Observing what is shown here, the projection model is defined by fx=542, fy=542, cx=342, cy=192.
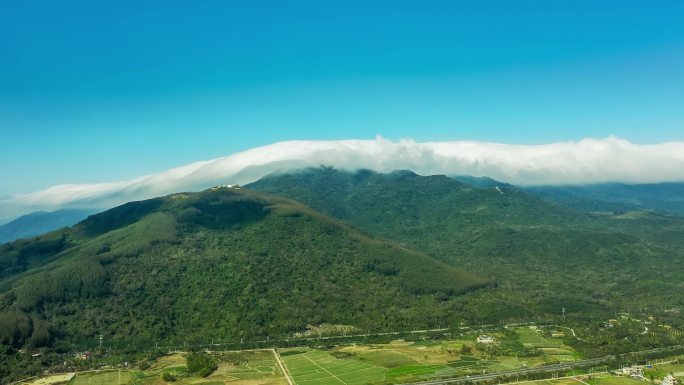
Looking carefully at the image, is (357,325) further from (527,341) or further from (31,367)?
(31,367)

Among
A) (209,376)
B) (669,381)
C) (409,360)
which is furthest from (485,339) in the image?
(209,376)

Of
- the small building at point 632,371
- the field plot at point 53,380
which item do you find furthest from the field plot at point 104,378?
the small building at point 632,371

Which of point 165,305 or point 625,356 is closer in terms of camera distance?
point 625,356

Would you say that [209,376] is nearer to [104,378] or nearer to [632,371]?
[104,378]

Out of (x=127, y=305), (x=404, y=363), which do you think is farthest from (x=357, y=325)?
(x=127, y=305)

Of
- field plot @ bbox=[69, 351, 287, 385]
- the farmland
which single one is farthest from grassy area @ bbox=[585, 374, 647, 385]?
field plot @ bbox=[69, 351, 287, 385]

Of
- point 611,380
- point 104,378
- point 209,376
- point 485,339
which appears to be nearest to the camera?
point 611,380

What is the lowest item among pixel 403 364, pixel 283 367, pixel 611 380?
pixel 611 380

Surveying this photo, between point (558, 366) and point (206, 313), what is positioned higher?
point (206, 313)

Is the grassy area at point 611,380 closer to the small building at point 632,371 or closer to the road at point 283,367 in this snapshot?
the small building at point 632,371

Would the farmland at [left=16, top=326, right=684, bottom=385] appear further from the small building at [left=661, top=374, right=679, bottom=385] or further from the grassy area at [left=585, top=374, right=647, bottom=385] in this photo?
the small building at [left=661, top=374, right=679, bottom=385]

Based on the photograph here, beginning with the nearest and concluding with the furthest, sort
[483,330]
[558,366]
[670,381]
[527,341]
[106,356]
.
A: [670,381]
[558,366]
[106,356]
[527,341]
[483,330]
